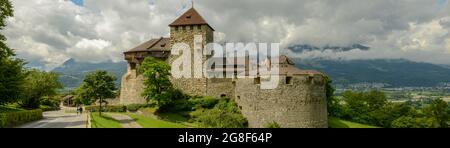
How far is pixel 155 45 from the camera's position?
51.3 metres

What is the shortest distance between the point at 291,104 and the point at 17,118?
2198cm

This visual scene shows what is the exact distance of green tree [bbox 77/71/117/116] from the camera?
1564 inches

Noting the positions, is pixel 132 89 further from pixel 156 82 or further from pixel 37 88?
pixel 37 88

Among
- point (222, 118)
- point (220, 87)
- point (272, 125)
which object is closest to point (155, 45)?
point (220, 87)

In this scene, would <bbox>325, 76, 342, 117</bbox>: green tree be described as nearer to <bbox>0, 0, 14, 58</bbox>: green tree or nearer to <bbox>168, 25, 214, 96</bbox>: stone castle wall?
<bbox>168, 25, 214, 96</bbox>: stone castle wall

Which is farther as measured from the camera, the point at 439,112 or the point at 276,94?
the point at 439,112

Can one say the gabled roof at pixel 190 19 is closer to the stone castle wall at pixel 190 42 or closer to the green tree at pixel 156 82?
the stone castle wall at pixel 190 42

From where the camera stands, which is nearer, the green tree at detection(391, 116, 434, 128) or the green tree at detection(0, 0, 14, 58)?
the green tree at detection(0, 0, 14, 58)

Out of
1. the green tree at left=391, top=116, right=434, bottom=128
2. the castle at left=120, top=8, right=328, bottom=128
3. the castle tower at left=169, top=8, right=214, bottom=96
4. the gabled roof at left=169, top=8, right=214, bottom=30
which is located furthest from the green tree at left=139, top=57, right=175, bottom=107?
the green tree at left=391, top=116, right=434, bottom=128

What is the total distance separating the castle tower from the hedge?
1693cm

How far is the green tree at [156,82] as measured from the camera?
4344 centimetres

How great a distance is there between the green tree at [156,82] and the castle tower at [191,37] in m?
3.03

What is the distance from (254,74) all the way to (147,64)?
40.8 ft

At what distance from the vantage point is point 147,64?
44.3 metres
